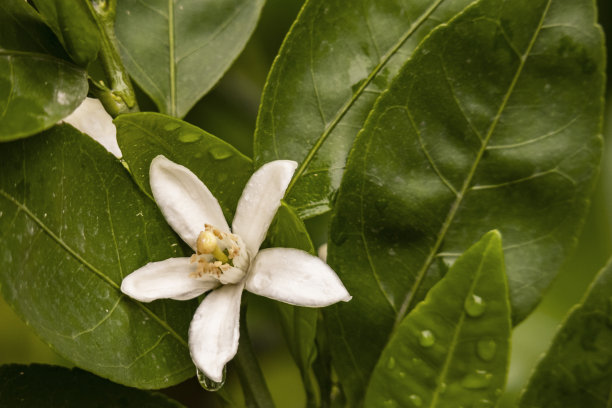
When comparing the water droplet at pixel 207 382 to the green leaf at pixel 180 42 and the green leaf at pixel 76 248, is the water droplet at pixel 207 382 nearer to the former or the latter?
the green leaf at pixel 76 248

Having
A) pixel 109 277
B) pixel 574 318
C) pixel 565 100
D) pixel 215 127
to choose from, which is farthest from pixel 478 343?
pixel 215 127

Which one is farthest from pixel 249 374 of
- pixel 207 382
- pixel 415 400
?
pixel 415 400

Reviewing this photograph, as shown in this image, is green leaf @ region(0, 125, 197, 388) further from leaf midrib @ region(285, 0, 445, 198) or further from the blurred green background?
the blurred green background

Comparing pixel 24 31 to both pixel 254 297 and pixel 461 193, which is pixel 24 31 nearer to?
pixel 461 193

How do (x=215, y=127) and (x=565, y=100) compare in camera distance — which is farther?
(x=215, y=127)

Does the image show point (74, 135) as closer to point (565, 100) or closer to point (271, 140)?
point (271, 140)

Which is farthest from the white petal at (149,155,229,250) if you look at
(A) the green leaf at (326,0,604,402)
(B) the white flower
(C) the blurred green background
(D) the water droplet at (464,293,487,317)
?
(C) the blurred green background
